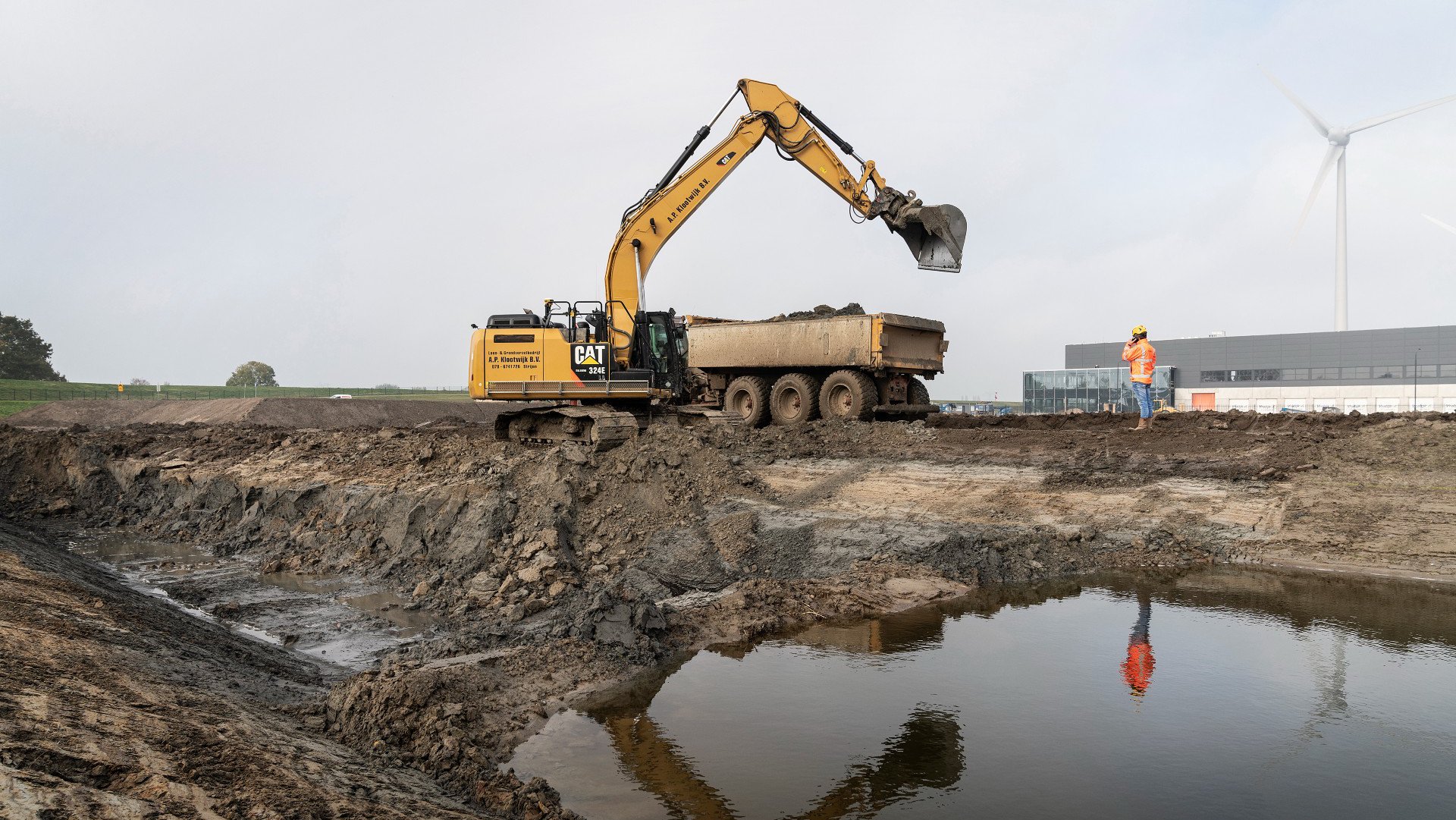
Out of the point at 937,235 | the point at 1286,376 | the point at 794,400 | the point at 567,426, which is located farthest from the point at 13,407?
the point at 1286,376

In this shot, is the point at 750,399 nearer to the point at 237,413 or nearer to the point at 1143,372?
the point at 1143,372

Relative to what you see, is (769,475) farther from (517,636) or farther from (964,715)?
(964,715)

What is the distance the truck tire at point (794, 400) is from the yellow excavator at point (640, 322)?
1.20m

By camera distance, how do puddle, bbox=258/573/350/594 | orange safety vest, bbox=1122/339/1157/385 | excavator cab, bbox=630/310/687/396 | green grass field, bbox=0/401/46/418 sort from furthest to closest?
green grass field, bbox=0/401/46/418 < excavator cab, bbox=630/310/687/396 < orange safety vest, bbox=1122/339/1157/385 < puddle, bbox=258/573/350/594

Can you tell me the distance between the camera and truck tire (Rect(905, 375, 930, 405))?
18625mm

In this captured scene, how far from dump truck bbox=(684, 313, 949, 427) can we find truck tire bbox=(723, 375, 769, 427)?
2 centimetres

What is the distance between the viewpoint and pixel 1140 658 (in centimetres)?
719

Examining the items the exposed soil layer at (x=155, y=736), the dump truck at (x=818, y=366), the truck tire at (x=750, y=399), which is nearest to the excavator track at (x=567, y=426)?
the dump truck at (x=818, y=366)

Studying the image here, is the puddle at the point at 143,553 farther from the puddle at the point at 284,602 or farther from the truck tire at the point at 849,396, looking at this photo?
the truck tire at the point at 849,396

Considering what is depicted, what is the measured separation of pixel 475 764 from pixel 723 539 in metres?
6.37

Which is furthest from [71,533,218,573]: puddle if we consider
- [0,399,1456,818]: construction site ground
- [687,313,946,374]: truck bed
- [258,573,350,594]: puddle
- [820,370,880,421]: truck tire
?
[820,370,880,421]: truck tire

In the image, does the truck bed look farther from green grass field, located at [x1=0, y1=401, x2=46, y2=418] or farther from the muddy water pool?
green grass field, located at [x1=0, y1=401, x2=46, y2=418]

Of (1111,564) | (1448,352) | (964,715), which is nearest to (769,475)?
(1111,564)

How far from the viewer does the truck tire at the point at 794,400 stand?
58.5 feet
